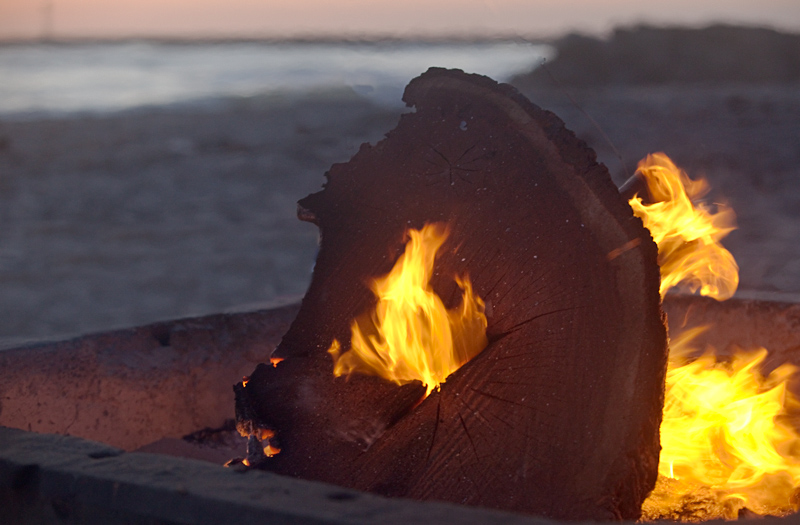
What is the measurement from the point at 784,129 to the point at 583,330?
30.1ft

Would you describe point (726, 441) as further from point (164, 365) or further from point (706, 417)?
point (164, 365)

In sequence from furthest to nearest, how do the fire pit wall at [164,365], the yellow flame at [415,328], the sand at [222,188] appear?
the sand at [222,188] → the fire pit wall at [164,365] → the yellow flame at [415,328]

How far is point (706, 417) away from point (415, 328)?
0.87 meters

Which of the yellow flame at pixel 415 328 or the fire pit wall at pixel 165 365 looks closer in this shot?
the yellow flame at pixel 415 328

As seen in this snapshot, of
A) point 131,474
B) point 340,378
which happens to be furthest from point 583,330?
point 131,474

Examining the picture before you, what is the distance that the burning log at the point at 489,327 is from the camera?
172 cm

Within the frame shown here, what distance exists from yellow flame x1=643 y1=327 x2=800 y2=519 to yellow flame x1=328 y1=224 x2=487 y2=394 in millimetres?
606

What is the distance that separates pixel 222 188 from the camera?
29.2 feet

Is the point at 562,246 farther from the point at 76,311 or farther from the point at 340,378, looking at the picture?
the point at 76,311

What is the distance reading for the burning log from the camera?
1.72 meters

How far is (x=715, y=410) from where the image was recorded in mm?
2242

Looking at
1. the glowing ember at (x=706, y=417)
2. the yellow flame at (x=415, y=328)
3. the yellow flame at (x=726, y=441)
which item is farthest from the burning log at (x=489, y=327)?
the yellow flame at (x=726, y=441)

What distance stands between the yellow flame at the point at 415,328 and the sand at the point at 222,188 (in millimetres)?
749

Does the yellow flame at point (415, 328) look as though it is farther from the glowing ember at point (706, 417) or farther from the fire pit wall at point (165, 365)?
the fire pit wall at point (165, 365)
